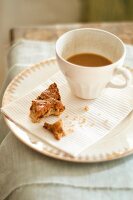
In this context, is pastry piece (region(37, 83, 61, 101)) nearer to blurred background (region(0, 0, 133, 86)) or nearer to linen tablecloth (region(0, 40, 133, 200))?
linen tablecloth (region(0, 40, 133, 200))

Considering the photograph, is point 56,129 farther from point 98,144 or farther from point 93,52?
point 93,52

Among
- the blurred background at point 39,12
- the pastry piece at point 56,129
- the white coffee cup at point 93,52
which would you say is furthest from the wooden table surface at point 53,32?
the blurred background at point 39,12

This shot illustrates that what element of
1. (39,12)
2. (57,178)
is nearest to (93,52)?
(57,178)

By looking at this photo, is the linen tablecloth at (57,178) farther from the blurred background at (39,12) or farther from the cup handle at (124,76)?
the blurred background at (39,12)

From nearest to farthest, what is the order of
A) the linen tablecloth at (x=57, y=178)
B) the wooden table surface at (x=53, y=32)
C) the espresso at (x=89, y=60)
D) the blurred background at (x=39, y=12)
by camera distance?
1. the linen tablecloth at (x=57, y=178)
2. the espresso at (x=89, y=60)
3. the wooden table surface at (x=53, y=32)
4. the blurred background at (x=39, y=12)

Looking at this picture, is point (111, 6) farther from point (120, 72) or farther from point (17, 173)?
point (17, 173)

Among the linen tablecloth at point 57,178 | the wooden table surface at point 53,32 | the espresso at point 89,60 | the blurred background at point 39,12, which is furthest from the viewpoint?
the blurred background at point 39,12

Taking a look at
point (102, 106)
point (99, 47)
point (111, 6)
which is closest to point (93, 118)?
point (102, 106)
